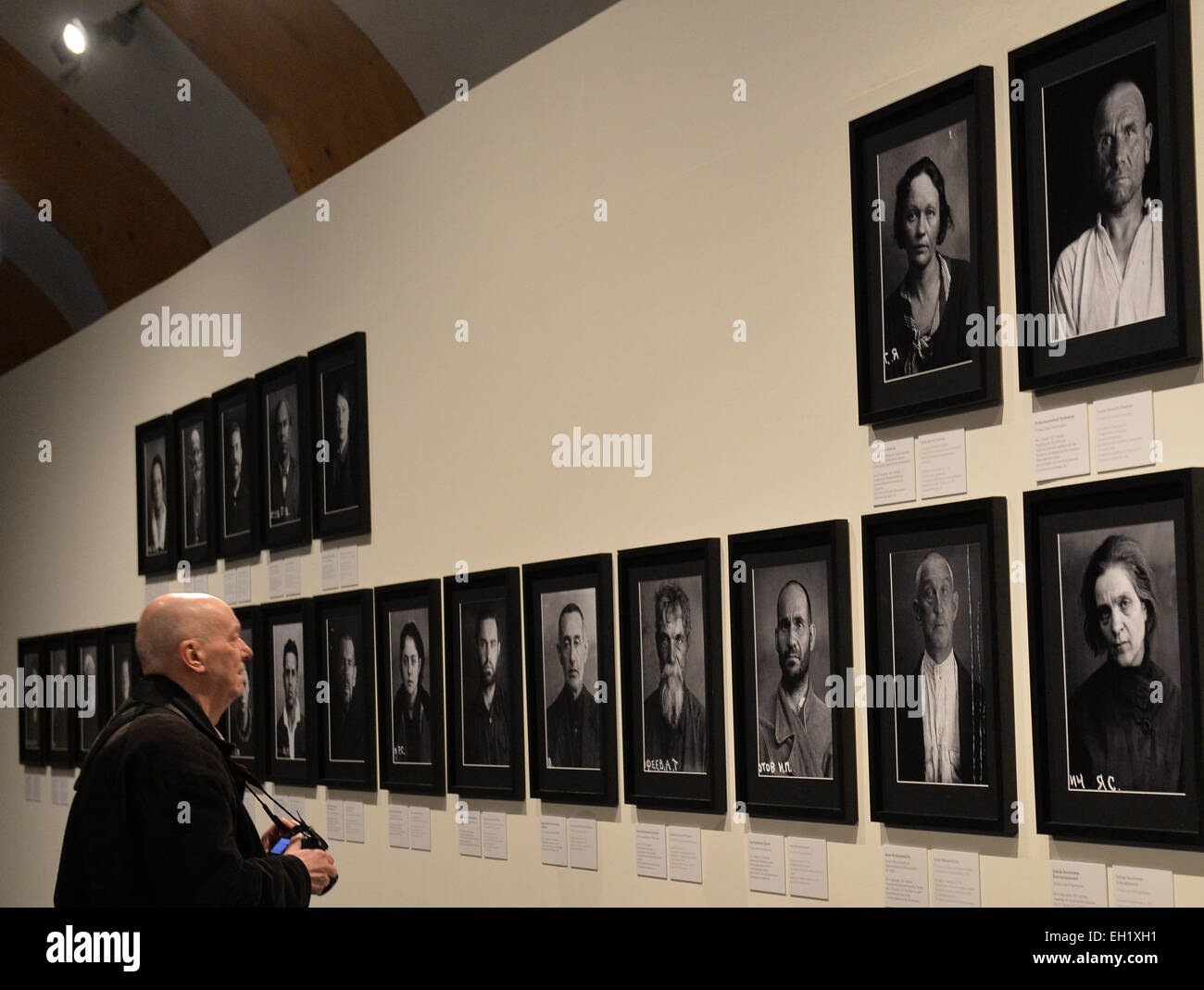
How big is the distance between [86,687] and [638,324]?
7.83m

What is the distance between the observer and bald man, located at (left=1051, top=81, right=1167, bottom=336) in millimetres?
4703

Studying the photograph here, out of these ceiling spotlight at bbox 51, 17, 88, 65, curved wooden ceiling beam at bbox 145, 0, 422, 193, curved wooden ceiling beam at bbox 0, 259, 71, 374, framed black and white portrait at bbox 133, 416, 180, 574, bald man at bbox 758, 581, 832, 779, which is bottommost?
bald man at bbox 758, 581, 832, 779

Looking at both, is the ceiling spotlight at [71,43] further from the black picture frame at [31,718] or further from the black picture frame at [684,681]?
the black picture frame at [684,681]

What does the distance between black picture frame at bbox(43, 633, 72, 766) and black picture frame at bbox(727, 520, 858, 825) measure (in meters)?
8.53

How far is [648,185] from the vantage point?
7051 millimetres

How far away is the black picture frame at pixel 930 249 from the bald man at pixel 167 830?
290 cm

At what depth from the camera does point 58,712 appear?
44.2ft

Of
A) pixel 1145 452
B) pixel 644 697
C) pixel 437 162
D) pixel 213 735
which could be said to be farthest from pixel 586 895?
pixel 437 162

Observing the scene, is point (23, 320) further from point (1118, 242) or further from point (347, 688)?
point (1118, 242)

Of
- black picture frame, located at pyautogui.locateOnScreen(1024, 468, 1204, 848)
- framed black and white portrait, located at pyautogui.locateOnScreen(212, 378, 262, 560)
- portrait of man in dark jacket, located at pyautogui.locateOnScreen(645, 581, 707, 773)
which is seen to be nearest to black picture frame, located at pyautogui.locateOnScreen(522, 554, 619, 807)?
portrait of man in dark jacket, located at pyautogui.locateOnScreen(645, 581, 707, 773)

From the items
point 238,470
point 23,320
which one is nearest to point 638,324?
point 238,470

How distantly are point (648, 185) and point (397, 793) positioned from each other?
3.92 m

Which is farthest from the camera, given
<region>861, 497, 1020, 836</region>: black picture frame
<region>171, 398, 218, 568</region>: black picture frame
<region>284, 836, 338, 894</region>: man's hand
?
<region>171, 398, 218, 568</region>: black picture frame

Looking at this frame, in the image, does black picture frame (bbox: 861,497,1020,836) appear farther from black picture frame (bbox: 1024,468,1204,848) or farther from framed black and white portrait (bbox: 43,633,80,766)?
framed black and white portrait (bbox: 43,633,80,766)
